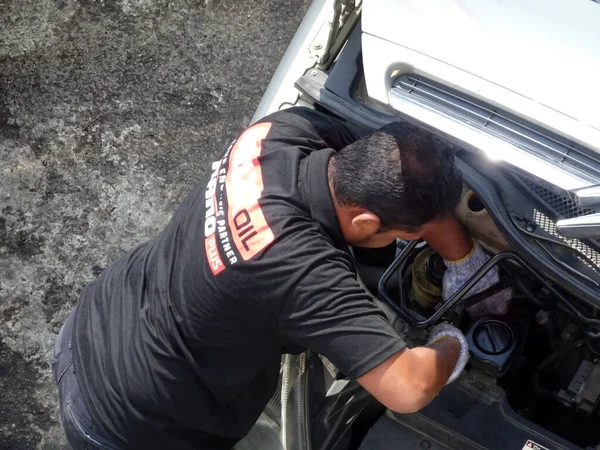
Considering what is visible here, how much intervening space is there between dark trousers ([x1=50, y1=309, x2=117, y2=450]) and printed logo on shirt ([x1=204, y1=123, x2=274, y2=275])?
A: 0.73m

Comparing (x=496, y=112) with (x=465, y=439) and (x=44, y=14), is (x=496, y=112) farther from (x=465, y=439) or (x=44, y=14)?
(x=44, y=14)

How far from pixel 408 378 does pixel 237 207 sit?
56 cm

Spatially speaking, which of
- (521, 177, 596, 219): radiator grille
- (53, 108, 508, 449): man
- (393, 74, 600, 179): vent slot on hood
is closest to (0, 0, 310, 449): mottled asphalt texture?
(53, 108, 508, 449): man

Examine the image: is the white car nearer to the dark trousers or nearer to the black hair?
the black hair

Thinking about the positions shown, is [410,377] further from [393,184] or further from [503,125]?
[503,125]

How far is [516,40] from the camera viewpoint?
181 centimetres

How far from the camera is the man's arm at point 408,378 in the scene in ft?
5.80

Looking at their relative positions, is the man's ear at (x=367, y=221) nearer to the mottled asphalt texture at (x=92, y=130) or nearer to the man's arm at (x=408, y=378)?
the man's arm at (x=408, y=378)

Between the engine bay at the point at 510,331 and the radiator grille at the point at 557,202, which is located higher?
the radiator grille at the point at 557,202

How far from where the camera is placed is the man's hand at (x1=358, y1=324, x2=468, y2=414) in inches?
69.6

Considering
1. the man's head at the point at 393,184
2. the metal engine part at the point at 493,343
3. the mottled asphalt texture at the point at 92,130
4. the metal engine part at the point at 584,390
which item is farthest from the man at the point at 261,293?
the mottled asphalt texture at the point at 92,130

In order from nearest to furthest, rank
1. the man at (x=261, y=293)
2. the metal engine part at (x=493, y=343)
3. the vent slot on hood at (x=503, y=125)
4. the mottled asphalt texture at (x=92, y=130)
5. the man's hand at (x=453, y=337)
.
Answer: the vent slot on hood at (x=503, y=125), the man at (x=261, y=293), the man's hand at (x=453, y=337), the metal engine part at (x=493, y=343), the mottled asphalt texture at (x=92, y=130)

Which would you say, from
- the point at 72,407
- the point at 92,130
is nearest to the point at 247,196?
the point at 72,407

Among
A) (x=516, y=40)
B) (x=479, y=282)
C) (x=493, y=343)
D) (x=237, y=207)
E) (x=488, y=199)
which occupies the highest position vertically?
(x=516, y=40)
